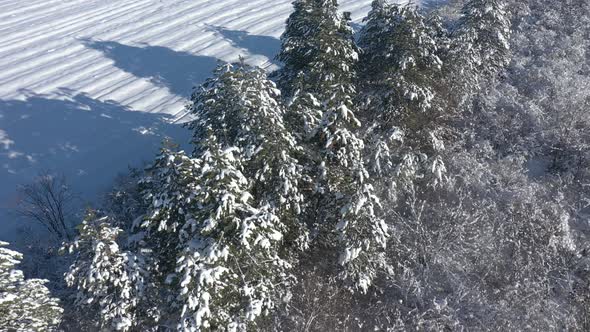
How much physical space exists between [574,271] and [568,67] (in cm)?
1420

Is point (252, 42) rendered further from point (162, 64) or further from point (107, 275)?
point (107, 275)

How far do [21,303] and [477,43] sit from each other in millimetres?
20765

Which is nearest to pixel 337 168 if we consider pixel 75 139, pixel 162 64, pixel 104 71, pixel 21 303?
pixel 21 303

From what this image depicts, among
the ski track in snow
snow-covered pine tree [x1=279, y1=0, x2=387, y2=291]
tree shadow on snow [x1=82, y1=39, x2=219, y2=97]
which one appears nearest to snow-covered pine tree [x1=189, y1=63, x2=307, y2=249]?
snow-covered pine tree [x1=279, y1=0, x2=387, y2=291]

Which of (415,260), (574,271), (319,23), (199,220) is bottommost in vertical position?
(574,271)

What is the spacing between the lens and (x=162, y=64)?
2775 cm

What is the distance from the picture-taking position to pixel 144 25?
33.8 m

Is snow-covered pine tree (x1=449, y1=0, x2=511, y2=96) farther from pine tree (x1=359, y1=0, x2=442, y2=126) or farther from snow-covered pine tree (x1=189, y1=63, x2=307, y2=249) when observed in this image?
snow-covered pine tree (x1=189, y1=63, x2=307, y2=249)

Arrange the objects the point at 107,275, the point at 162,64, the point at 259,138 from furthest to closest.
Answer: the point at 162,64
the point at 259,138
the point at 107,275

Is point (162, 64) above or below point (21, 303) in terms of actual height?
above

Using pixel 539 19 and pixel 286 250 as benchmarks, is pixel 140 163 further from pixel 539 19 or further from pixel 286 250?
pixel 539 19

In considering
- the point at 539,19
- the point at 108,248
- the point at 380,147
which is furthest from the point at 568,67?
the point at 108,248

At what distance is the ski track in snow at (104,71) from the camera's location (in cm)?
2027

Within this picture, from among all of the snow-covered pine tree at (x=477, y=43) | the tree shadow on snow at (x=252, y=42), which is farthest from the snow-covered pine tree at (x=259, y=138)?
the tree shadow on snow at (x=252, y=42)
